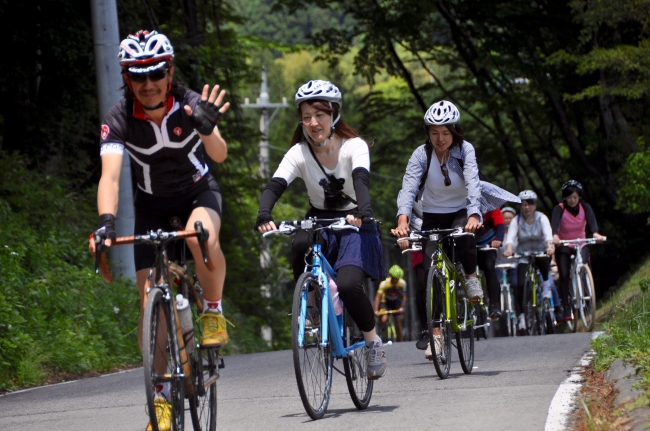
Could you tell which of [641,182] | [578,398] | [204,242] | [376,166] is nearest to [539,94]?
[376,166]

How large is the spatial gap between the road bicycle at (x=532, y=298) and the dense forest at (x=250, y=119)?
203cm

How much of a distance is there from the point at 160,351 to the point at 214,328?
686 millimetres

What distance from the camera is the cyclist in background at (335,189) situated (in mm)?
7273

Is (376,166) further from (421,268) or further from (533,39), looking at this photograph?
(421,268)

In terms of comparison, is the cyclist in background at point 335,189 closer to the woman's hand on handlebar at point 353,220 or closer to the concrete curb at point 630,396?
the woman's hand on handlebar at point 353,220

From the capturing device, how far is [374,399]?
26.6 feet

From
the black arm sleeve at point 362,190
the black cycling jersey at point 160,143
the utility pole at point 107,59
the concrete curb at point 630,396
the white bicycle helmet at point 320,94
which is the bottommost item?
the concrete curb at point 630,396

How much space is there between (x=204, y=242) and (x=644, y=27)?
14262 millimetres

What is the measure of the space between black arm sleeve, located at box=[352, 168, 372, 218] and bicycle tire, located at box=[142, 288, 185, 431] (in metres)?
1.71

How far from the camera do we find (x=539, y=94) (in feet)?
81.4

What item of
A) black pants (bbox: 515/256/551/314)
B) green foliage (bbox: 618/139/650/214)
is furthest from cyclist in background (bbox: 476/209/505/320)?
green foliage (bbox: 618/139/650/214)

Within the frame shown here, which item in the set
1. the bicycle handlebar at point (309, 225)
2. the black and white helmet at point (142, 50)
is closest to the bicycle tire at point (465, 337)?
the bicycle handlebar at point (309, 225)

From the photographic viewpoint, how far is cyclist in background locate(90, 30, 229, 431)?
587 cm

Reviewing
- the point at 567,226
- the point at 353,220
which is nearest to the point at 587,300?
the point at 567,226
